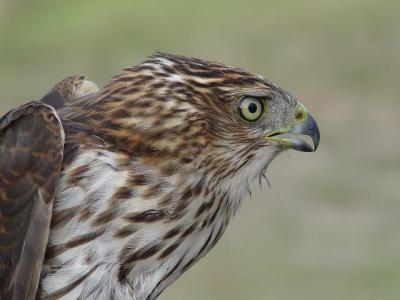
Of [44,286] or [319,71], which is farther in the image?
[319,71]

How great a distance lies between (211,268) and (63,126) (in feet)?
37.5

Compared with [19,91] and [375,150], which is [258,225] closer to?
[375,150]

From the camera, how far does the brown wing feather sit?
5797 millimetres

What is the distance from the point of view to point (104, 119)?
6121mm

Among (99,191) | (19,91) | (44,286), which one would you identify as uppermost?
(99,191)

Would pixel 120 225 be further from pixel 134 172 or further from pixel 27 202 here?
pixel 27 202

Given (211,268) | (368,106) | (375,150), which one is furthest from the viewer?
(368,106)

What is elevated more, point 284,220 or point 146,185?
point 146,185

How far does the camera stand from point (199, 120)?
6.15 m

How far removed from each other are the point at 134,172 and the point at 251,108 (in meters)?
0.70

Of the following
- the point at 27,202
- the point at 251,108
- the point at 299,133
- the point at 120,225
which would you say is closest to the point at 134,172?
the point at 120,225

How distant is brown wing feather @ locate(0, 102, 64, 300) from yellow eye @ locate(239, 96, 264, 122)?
942 millimetres

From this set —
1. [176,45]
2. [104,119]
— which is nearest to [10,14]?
[176,45]

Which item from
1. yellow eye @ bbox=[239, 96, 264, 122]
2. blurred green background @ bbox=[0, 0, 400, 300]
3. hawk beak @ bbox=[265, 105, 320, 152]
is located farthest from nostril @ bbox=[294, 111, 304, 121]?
blurred green background @ bbox=[0, 0, 400, 300]
